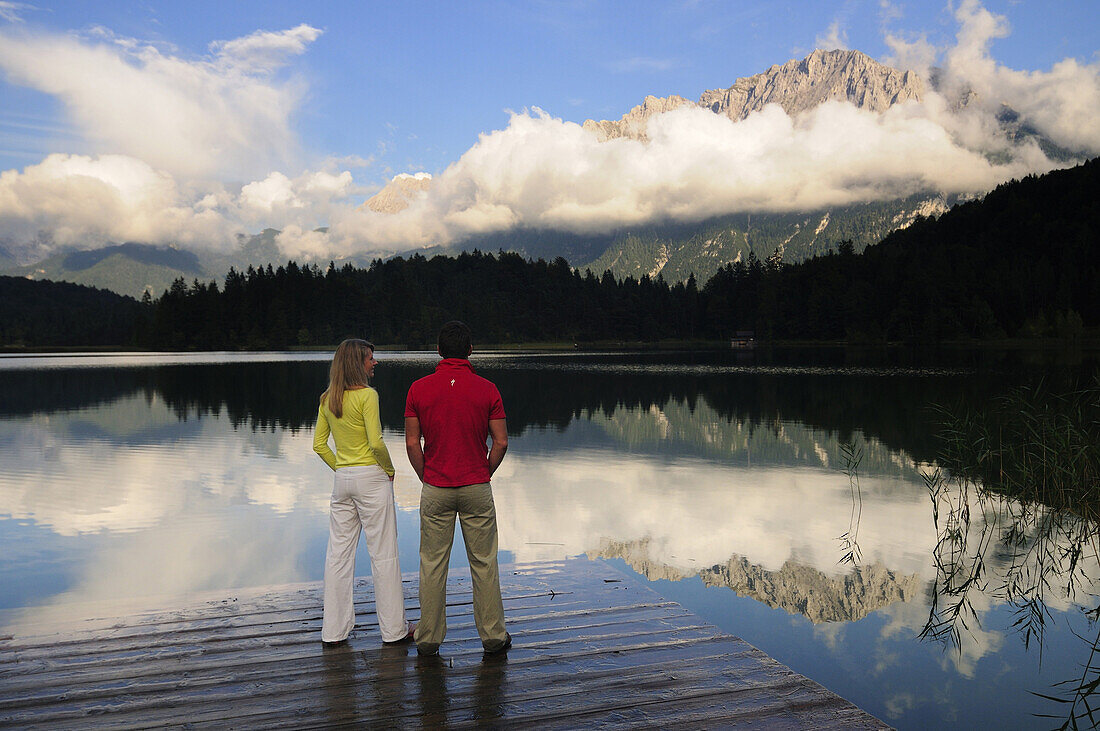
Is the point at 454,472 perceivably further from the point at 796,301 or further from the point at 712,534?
the point at 796,301

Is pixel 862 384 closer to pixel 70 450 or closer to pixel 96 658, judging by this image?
pixel 70 450

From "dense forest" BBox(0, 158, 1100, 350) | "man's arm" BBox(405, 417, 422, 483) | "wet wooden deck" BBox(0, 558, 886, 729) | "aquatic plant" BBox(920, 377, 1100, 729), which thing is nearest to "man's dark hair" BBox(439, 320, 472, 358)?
"man's arm" BBox(405, 417, 422, 483)

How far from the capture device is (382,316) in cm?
17825

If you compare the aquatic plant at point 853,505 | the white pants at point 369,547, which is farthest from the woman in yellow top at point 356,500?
the aquatic plant at point 853,505

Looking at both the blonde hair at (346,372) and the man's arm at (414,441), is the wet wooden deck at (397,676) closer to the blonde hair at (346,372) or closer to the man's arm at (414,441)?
the man's arm at (414,441)

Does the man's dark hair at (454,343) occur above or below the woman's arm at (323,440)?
above

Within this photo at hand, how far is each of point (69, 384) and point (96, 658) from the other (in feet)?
182

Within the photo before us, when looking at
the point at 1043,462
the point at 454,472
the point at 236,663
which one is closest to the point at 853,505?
the point at 1043,462

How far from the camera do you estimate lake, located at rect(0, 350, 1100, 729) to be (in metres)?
8.30

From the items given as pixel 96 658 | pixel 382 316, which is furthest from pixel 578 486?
pixel 382 316

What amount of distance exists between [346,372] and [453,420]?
106 cm

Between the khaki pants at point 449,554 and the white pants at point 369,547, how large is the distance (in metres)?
0.35

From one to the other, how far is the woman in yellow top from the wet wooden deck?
0.31m

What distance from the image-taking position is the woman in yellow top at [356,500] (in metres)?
6.01
